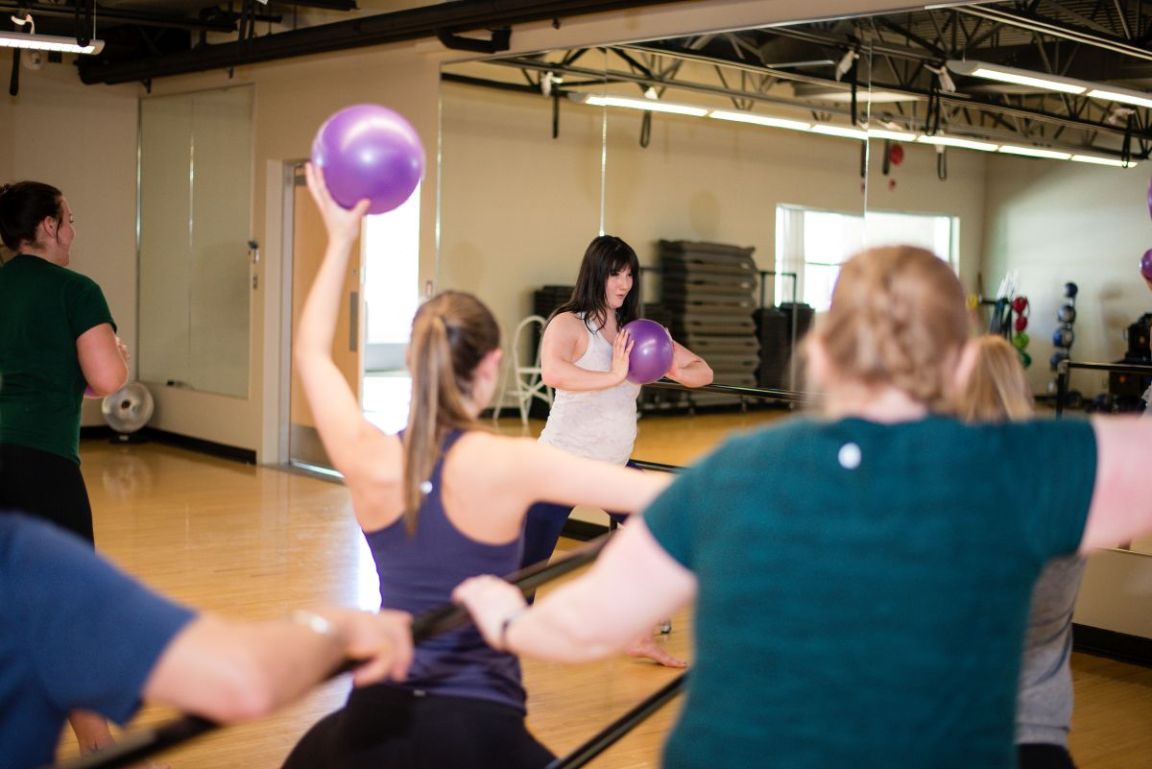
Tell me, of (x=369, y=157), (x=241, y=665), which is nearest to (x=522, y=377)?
(x=369, y=157)

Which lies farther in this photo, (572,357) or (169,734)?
(572,357)

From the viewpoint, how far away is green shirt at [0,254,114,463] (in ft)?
10.8

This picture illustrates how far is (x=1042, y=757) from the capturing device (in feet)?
6.61

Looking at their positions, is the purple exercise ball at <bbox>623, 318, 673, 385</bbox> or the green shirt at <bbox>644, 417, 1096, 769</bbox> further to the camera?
the purple exercise ball at <bbox>623, 318, 673, 385</bbox>

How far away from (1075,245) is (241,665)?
4927mm

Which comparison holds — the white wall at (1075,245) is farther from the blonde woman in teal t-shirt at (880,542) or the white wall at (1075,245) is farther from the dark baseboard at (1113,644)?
the blonde woman in teal t-shirt at (880,542)

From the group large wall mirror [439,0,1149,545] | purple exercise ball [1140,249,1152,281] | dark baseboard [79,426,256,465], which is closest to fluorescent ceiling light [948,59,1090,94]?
large wall mirror [439,0,1149,545]

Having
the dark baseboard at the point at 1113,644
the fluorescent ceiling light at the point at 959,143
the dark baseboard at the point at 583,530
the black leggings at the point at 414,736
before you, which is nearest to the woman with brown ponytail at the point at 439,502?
the black leggings at the point at 414,736

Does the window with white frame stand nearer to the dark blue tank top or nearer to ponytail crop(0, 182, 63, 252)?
ponytail crop(0, 182, 63, 252)

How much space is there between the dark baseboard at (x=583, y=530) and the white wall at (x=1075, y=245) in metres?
2.50

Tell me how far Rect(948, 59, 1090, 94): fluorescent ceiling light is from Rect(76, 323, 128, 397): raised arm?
12.4 ft

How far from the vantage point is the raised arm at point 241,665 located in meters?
1.24

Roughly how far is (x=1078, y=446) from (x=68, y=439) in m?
2.73

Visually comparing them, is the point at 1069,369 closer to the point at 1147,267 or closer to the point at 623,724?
the point at 1147,267
